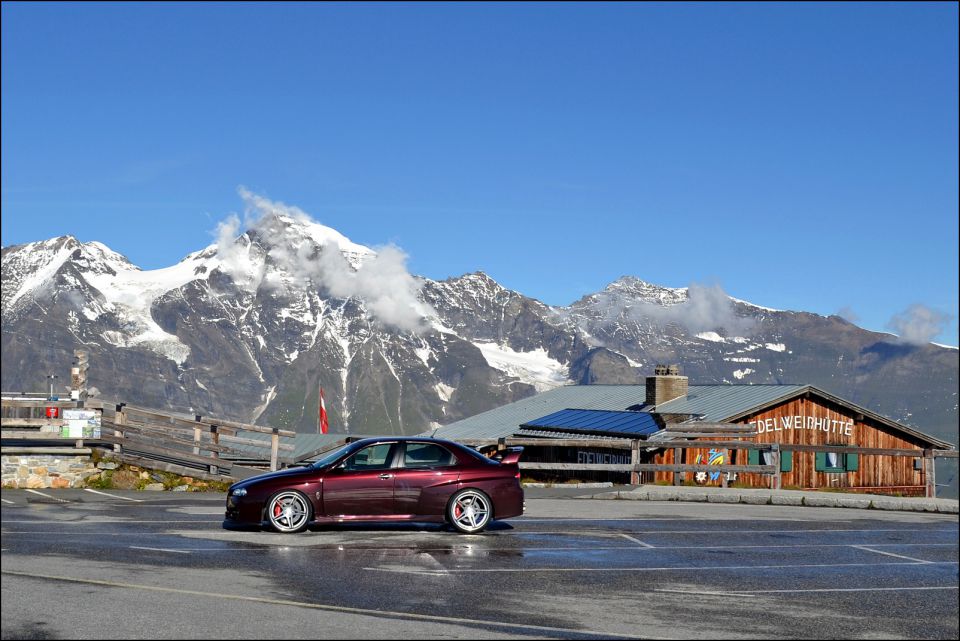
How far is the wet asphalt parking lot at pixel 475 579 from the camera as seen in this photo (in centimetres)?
1073

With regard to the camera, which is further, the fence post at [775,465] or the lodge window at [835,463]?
the lodge window at [835,463]

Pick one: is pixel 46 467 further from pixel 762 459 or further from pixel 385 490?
pixel 762 459

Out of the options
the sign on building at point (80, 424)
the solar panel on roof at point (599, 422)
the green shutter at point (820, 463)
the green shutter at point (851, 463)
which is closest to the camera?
the sign on building at point (80, 424)

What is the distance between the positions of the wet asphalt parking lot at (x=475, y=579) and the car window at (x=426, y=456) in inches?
47.1

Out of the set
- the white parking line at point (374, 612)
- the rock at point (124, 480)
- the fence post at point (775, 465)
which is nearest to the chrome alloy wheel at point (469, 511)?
the white parking line at point (374, 612)

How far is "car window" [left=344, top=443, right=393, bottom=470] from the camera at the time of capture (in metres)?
17.4

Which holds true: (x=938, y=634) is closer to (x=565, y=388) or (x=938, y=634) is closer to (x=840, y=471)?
(x=840, y=471)

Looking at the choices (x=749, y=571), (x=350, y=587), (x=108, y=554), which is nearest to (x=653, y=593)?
(x=749, y=571)

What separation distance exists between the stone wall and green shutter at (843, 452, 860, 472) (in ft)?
94.4

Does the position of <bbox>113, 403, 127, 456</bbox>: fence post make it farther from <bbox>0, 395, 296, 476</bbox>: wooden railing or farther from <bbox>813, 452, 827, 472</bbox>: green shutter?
<bbox>813, 452, 827, 472</bbox>: green shutter

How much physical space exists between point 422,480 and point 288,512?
224 centimetres

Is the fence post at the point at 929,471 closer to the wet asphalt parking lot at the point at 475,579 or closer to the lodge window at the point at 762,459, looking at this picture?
the lodge window at the point at 762,459

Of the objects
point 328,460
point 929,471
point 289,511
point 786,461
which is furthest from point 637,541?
point 786,461

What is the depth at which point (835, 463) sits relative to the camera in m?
41.2
